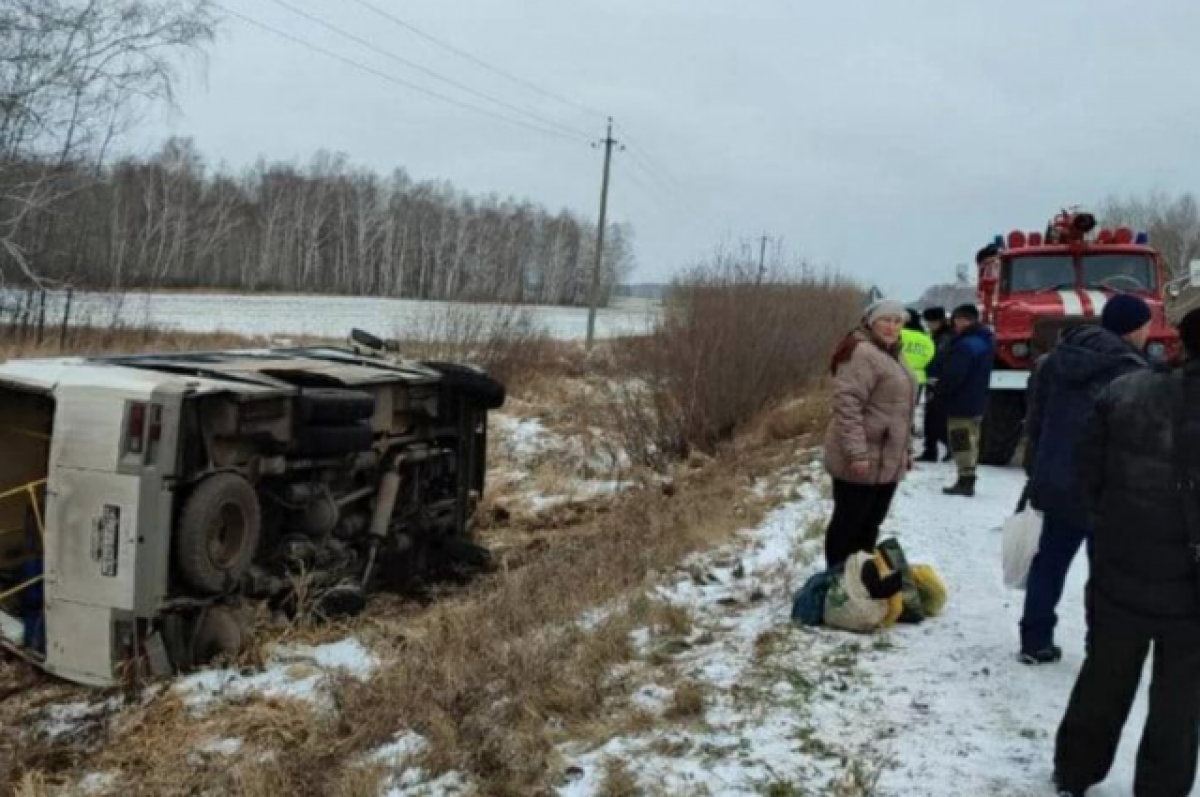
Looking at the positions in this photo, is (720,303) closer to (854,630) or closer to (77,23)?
(854,630)

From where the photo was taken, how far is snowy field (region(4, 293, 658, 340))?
59.3ft

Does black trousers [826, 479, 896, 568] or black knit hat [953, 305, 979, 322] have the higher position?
black knit hat [953, 305, 979, 322]

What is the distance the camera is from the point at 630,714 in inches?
163

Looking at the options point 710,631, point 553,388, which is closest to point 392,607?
point 710,631

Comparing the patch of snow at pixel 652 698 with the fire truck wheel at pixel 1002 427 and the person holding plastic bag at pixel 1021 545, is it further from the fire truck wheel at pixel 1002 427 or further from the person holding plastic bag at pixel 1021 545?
the fire truck wheel at pixel 1002 427

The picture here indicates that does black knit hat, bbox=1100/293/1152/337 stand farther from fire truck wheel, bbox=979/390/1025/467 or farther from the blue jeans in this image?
fire truck wheel, bbox=979/390/1025/467

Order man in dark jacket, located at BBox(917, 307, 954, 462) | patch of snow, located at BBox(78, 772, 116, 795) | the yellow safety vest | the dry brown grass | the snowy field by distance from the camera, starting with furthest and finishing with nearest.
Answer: the snowy field < the dry brown grass < the yellow safety vest < man in dark jacket, located at BBox(917, 307, 954, 462) < patch of snow, located at BBox(78, 772, 116, 795)

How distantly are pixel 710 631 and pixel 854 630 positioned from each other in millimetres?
734

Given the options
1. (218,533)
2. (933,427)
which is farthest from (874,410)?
(933,427)

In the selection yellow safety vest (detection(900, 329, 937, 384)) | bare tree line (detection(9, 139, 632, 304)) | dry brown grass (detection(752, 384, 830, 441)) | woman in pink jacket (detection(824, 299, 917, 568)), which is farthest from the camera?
bare tree line (detection(9, 139, 632, 304))

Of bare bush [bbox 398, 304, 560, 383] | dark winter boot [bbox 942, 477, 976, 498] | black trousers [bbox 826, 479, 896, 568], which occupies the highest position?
bare bush [bbox 398, 304, 560, 383]

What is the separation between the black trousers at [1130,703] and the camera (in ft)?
10.6

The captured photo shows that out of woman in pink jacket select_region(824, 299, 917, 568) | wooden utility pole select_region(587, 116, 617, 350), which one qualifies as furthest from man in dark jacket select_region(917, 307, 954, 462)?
wooden utility pole select_region(587, 116, 617, 350)

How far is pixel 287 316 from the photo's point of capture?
148ft
